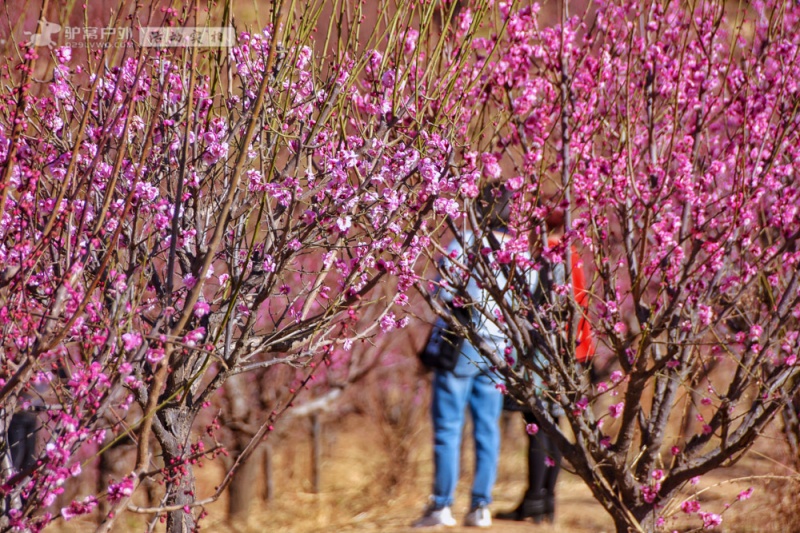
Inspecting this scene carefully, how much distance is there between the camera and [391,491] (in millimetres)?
7988

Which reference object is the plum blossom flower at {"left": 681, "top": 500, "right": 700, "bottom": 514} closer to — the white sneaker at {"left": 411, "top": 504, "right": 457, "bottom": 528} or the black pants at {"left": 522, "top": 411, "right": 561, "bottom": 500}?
the black pants at {"left": 522, "top": 411, "right": 561, "bottom": 500}

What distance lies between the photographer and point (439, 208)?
2.99 metres

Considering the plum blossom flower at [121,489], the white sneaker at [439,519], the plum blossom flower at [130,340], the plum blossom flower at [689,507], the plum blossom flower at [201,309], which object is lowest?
the white sneaker at [439,519]

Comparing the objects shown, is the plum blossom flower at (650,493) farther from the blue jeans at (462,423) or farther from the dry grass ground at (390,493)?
the blue jeans at (462,423)

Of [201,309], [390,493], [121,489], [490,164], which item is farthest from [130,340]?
[390,493]

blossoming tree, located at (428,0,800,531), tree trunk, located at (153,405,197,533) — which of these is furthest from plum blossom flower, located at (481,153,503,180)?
tree trunk, located at (153,405,197,533)

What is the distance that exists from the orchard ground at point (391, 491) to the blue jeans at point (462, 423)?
1.03ft

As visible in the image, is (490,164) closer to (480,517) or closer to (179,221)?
(179,221)

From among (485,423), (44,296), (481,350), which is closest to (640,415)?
(481,350)

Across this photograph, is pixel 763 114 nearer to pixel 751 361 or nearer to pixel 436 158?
Answer: pixel 751 361

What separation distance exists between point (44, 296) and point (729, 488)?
5.90 m

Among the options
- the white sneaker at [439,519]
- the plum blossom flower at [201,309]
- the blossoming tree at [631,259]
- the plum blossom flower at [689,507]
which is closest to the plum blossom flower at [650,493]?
the blossoming tree at [631,259]

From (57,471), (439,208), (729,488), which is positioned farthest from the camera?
(729,488)

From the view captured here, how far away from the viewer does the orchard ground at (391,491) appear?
592 centimetres
